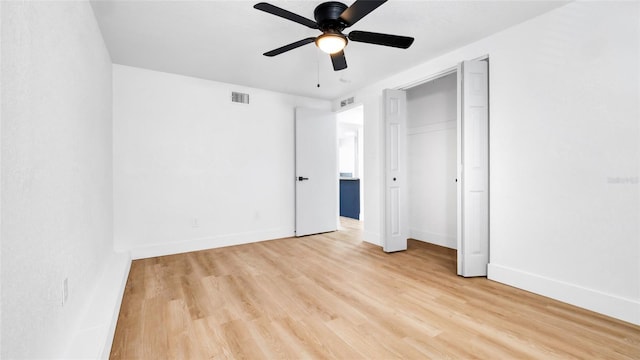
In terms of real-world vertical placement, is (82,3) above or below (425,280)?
above

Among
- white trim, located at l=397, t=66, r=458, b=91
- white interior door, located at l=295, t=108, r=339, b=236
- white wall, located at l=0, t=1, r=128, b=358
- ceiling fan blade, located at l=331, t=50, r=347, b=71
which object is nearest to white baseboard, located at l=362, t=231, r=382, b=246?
white interior door, located at l=295, t=108, r=339, b=236

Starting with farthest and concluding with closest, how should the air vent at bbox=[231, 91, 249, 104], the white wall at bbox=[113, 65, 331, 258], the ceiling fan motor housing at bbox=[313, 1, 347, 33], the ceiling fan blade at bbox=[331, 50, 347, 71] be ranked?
the air vent at bbox=[231, 91, 249, 104] → the white wall at bbox=[113, 65, 331, 258] → the ceiling fan blade at bbox=[331, 50, 347, 71] → the ceiling fan motor housing at bbox=[313, 1, 347, 33]

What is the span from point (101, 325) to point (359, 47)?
3310mm

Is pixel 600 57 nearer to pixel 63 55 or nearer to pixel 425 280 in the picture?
pixel 425 280

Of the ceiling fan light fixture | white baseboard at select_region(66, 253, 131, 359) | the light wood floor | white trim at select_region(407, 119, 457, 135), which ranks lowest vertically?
the light wood floor

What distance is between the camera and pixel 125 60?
3.39 metres

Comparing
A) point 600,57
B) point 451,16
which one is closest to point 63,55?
point 451,16

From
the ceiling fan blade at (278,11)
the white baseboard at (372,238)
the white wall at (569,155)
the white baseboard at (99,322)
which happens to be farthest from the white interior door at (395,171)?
the white baseboard at (99,322)

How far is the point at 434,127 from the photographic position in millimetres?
4340

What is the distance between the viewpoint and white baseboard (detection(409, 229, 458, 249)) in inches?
162

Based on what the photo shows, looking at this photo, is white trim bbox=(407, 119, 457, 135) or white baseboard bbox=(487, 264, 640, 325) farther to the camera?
white trim bbox=(407, 119, 457, 135)

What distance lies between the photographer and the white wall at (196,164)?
359cm

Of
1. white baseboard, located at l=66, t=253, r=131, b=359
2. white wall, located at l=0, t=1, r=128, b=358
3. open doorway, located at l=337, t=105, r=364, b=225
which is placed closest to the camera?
white wall, located at l=0, t=1, r=128, b=358

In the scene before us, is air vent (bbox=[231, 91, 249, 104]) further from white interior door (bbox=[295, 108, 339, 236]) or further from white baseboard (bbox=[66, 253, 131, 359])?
white baseboard (bbox=[66, 253, 131, 359])
